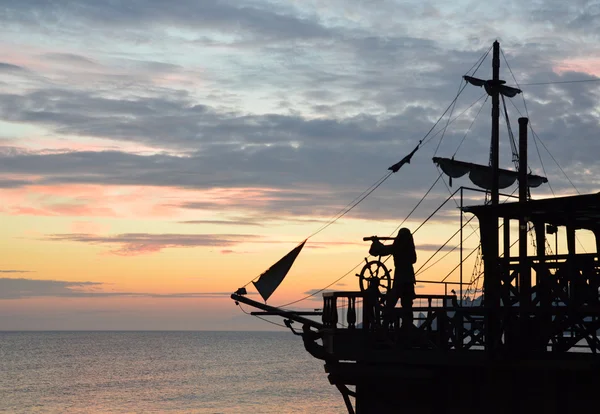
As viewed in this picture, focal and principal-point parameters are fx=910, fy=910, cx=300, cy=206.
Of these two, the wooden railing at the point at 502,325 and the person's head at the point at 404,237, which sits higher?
the person's head at the point at 404,237

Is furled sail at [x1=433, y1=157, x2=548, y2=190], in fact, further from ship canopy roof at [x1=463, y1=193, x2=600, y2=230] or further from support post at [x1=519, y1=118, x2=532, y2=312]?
ship canopy roof at [x1=463, y1=193, x2=600, y2=230]

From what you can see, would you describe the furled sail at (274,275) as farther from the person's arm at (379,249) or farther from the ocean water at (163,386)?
the ocean water at (163,386)

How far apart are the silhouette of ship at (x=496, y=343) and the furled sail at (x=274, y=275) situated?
187 inches

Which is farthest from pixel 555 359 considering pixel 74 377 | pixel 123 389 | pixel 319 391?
pixel 74 377

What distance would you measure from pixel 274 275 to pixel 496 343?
368 inches

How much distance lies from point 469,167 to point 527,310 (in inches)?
741

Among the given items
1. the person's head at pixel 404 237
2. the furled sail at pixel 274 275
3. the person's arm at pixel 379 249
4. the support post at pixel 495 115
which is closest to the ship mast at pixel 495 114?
the support post at pixel 495 115

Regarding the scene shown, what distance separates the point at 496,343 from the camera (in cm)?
2039

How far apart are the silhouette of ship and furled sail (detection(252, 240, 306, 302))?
187 inches

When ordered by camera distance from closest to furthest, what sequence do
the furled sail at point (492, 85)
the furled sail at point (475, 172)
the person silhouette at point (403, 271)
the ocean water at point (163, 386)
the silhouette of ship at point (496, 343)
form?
the silhouette of ship at point (496, 343) → the person silhouette at point (403, 271) → the furled sail at point (492, 85) → the furled sail at point (475, 172) → the ocean water at point (163, 386)

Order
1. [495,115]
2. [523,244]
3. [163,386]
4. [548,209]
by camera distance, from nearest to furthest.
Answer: [548,209] < [523,244] < [495,115] < [163,386]

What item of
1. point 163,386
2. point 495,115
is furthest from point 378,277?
point 163,386

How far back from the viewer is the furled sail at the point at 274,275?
28.0 m

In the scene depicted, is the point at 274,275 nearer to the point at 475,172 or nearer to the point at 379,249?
the point at 379,249
